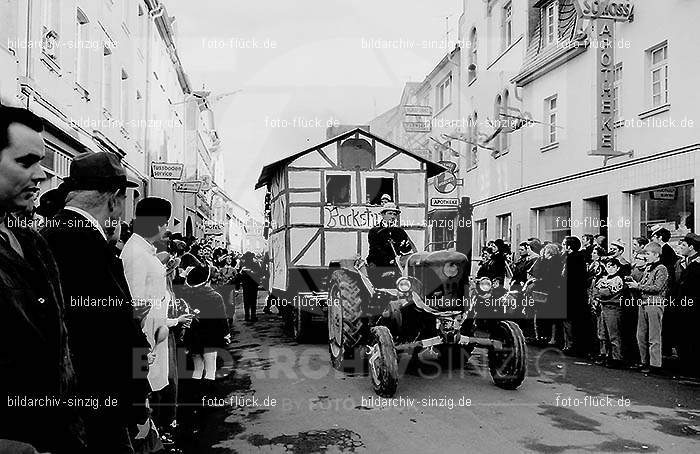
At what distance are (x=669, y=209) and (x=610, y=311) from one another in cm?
429

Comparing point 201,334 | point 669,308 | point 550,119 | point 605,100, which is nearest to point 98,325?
point 201,334

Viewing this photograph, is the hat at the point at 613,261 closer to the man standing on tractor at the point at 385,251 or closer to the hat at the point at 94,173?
the man standing on tractor at the point at 385,251

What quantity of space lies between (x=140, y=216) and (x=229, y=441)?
2.11m

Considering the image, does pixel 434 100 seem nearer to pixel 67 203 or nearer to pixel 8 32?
pixel 8 32

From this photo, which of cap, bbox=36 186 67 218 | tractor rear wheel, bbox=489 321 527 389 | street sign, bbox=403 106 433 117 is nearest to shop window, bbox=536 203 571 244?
tractor rear wheel, bbox=489 321 527 389

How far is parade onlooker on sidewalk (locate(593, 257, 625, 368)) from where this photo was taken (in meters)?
9.27

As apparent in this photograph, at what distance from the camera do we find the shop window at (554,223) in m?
16.8

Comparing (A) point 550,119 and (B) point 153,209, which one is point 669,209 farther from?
(B) point 153,209

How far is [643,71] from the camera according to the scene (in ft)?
44.2

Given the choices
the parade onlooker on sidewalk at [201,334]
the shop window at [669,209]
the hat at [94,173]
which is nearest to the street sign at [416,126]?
the shop window at [669,209]

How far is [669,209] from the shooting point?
41.4 feet

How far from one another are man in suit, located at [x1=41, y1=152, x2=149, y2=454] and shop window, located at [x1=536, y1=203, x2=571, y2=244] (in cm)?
1524

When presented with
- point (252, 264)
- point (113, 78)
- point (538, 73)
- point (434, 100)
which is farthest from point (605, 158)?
point (434, 100)

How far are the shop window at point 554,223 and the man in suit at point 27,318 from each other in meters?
15.9
